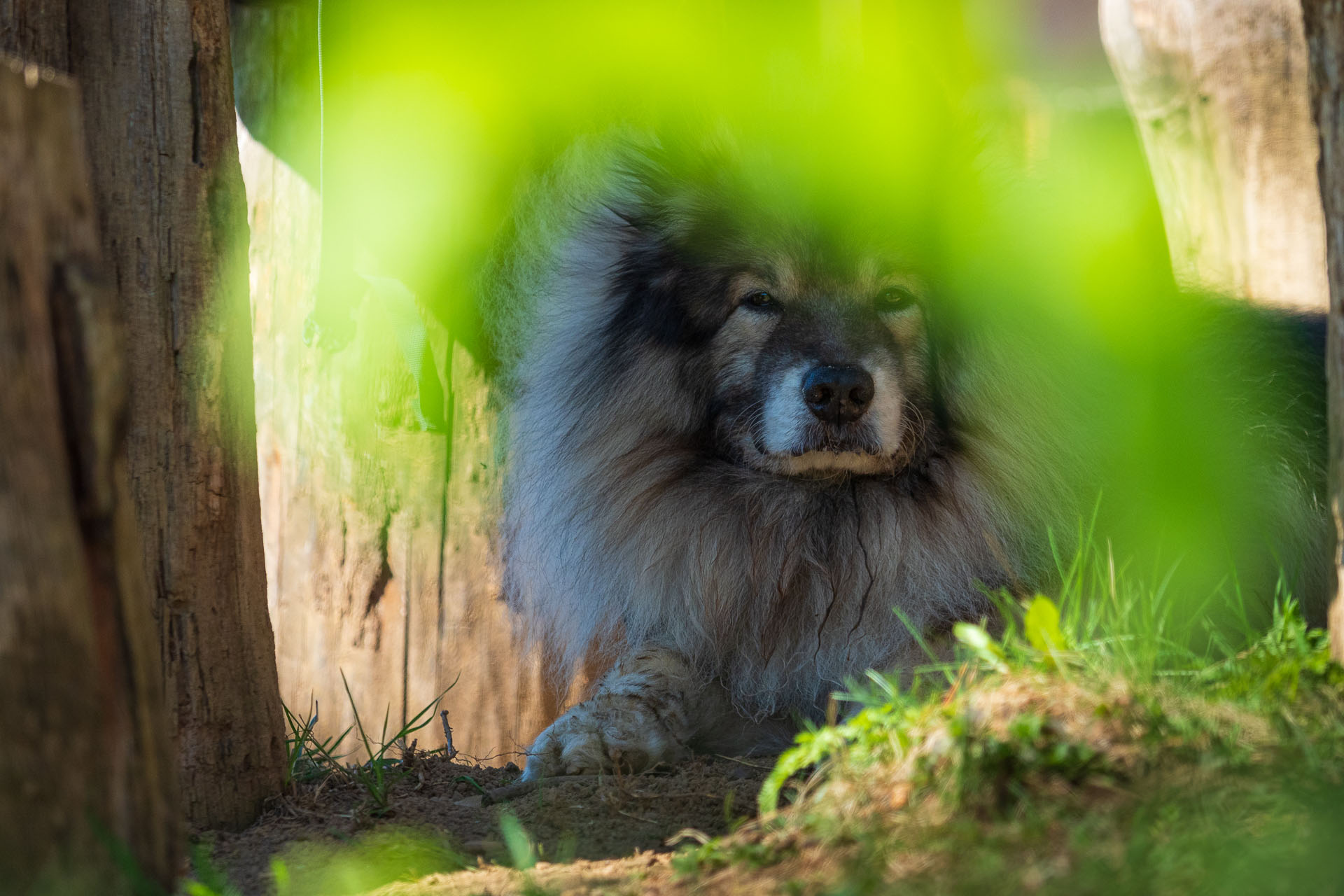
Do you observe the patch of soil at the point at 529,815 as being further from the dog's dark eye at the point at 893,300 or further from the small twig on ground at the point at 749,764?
the dog's dark eye at the point at 893,300

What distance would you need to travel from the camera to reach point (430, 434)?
3.88m

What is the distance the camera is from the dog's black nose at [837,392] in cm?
271

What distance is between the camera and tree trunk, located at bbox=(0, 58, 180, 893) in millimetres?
1311

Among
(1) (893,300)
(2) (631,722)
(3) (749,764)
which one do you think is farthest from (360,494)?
(1) (893,300)

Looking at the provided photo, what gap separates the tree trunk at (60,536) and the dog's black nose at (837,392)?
1.64 meters

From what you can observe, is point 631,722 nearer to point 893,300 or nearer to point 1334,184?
point 893,300

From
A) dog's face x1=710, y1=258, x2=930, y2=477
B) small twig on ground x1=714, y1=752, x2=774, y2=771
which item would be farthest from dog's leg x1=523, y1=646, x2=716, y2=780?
dog's face x1=710, y1=258, x2=930, y2=477

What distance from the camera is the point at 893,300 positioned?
2.93 metres

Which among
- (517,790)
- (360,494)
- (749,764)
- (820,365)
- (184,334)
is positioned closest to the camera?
(184,334)

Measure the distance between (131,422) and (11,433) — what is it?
0.94 meters

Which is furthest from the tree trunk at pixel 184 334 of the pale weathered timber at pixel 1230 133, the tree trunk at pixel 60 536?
the pale weathered timber at pixel 1230 133

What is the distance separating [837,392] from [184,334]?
4.57 ft

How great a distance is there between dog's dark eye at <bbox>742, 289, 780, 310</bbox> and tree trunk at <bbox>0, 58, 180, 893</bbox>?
178 cm

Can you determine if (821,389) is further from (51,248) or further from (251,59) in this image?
(251,59)
